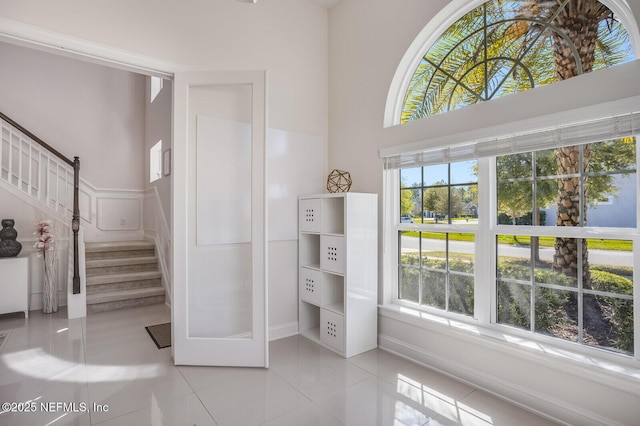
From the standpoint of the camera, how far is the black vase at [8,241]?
3867 mm

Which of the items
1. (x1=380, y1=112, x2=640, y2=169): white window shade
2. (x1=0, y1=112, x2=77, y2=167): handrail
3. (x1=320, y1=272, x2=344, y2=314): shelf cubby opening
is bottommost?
(x1=320, y1=272, x2=344, y2=314): shelf cubby opening

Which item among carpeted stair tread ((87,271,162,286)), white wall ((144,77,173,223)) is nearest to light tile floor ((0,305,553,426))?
carpeted stair tread ((87,271,162,286))

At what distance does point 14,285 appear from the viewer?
12.3 ft

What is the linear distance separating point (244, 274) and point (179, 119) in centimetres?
139

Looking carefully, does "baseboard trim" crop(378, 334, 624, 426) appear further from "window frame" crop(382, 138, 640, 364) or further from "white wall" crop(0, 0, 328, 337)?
"white wall" crop(0, 0, 328, 337)

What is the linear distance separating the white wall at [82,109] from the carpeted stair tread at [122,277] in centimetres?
192

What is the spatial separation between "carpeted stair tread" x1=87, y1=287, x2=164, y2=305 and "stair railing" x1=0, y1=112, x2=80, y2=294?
1161 millimetres

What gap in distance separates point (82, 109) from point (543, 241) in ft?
21.7

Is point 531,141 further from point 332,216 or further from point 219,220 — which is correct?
point 219,220

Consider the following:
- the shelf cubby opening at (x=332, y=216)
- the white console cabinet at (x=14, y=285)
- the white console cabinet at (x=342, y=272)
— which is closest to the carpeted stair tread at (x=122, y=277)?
the white console cabinet at (x=14, y=285)

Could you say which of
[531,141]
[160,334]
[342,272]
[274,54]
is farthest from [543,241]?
[160,334]

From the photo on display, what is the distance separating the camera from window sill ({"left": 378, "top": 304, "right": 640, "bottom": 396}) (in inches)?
69.6

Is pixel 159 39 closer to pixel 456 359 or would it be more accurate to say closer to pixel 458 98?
pixel 458 98

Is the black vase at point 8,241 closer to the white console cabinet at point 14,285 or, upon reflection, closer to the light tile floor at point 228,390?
the white console cabinet at point 14,285
